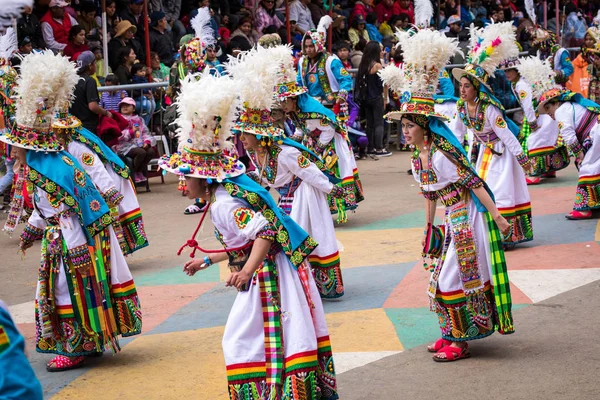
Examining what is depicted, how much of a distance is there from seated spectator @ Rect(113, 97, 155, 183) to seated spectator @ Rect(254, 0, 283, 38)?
3.98 m

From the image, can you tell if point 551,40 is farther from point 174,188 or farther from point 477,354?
point 477,354

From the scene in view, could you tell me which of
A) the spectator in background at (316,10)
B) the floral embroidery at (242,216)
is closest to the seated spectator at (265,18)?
the spectator in background at (316,10)

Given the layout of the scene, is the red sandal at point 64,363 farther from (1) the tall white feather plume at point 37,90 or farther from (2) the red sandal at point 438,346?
(2) the red sandal at point 438,346

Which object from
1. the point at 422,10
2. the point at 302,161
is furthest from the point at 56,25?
the point at 302,161

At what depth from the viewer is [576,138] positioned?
9922mm

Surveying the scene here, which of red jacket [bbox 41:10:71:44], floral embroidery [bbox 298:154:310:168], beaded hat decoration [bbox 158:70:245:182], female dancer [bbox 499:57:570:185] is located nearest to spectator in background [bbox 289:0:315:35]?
red jacket [bbox 41:10:71:44]

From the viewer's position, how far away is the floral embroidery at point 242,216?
4.46 meters

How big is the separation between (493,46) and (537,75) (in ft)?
8.49

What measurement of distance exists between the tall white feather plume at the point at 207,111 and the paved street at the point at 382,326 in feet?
5.34

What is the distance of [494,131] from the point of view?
8.20 meters

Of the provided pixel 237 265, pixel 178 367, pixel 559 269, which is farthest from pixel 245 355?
pixel 559 269

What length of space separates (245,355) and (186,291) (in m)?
3.35

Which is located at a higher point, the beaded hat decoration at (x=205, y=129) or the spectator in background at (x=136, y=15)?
the spectator in background at (x=136, y=15)

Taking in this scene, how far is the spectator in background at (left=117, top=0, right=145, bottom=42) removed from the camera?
14.2 metres
